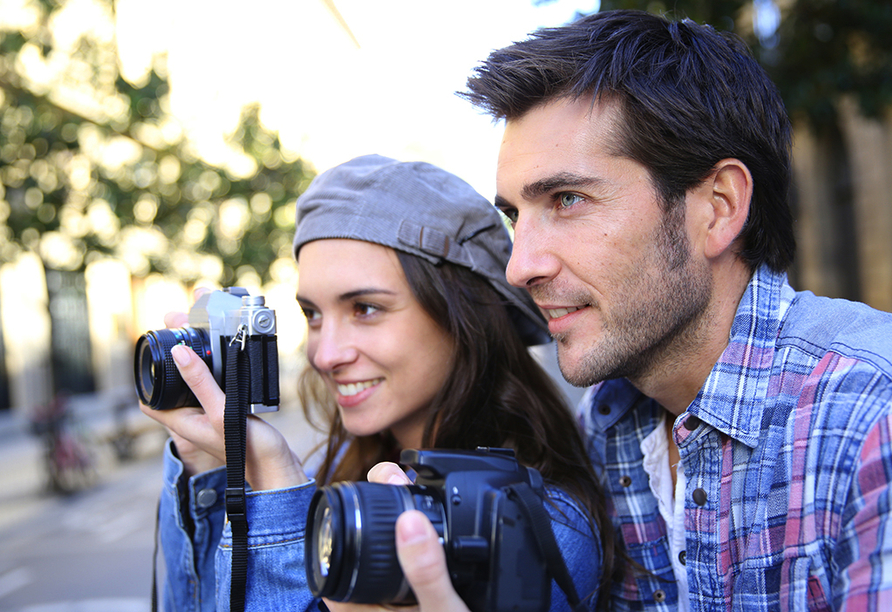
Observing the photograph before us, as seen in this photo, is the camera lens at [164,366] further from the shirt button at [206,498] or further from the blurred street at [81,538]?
the blurred street at [81,538]

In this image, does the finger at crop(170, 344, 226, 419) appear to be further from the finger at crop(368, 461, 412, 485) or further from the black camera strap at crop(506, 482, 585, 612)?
the black camera strap at crop(506, 482, 585, 612)

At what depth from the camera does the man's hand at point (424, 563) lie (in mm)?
1109

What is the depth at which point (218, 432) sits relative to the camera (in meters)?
1.77

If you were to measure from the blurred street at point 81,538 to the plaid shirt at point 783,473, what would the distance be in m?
3.17

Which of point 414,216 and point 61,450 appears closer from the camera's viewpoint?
point 414,216

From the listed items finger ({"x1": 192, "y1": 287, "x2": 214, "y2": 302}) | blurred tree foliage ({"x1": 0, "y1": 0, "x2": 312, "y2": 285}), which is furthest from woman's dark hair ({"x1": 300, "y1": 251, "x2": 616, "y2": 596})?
blurred tree foliage ({"x1": 0, "y1": 0, "x2": 312, "y2": 285})

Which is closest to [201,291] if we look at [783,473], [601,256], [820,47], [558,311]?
[558,311]

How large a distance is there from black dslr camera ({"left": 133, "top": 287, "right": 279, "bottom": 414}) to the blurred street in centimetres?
260

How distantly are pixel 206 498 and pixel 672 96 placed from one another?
5.45ft

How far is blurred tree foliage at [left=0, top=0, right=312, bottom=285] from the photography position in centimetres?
693

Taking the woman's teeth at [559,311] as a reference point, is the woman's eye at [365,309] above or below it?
above

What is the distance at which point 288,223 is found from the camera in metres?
11.1

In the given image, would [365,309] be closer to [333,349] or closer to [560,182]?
[333,349]

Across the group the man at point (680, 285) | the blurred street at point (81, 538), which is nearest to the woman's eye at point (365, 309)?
the man at point (680, 285)
